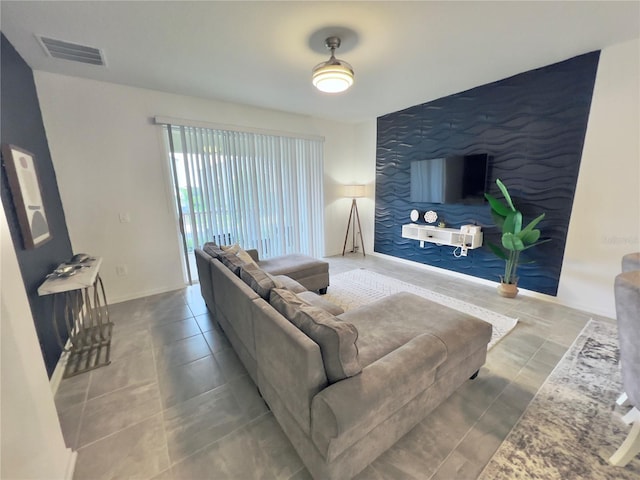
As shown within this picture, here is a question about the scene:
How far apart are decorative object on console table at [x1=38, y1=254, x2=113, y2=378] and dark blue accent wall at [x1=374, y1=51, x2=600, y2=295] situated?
427 cm

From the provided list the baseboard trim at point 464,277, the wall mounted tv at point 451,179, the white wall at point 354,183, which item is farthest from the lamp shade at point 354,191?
the baseboard trim at point 464,277

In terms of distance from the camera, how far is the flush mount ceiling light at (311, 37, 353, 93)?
2.13m

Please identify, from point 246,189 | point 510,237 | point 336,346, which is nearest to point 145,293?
point 246,189

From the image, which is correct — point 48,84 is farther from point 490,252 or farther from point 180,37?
point 490,252

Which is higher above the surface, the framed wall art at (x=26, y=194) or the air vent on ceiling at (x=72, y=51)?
the air vent on ceiling at (x=72, y=51)

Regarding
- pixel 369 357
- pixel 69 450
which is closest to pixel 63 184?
pixel 69 450

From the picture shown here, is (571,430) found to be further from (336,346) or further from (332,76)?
(332,76)

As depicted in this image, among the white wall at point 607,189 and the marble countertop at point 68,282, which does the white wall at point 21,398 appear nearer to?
the marble countertop at point 68,282

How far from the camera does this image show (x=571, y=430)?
4.90 feet

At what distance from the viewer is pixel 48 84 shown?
8.89 feet

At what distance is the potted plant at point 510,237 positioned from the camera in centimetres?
290

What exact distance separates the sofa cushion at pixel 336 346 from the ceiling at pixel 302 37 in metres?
2.11

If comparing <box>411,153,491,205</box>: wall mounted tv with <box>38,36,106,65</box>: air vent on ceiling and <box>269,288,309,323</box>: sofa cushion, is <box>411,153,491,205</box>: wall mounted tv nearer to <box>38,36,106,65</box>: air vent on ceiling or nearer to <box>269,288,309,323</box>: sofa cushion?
<box>269,288,309,323</box>: sofa cushion

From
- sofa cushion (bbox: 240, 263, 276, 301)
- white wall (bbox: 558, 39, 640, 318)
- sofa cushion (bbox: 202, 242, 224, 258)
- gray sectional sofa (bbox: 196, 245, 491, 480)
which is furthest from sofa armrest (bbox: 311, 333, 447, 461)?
white wall (bbox: 558, 39, 640, 318)
